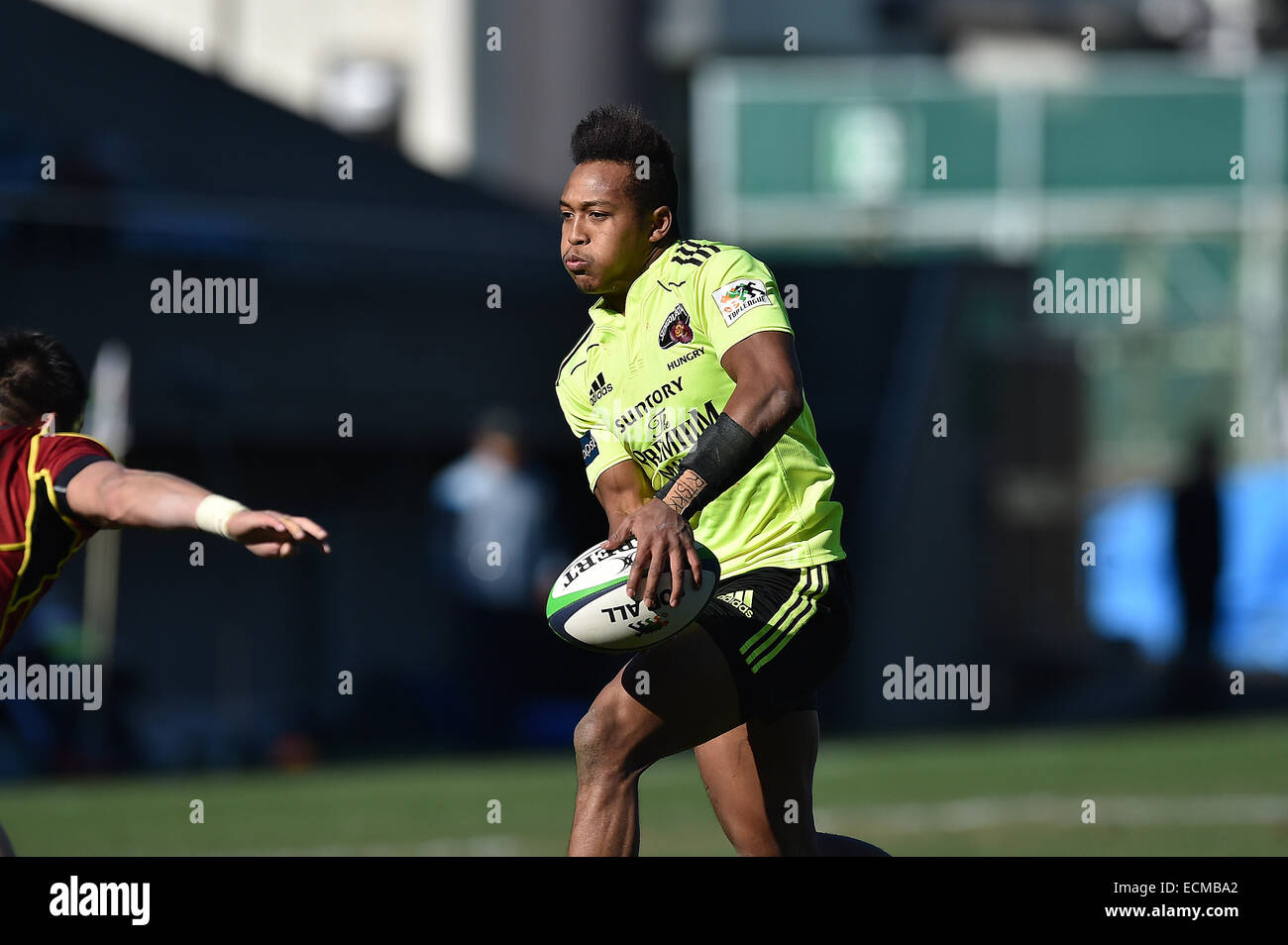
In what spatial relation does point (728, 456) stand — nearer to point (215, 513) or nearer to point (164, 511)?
point (215, 513)

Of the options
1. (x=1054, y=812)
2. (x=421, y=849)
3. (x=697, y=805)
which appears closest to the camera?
(x=421, y=849)

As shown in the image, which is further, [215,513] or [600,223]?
[600,223]

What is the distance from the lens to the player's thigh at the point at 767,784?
6230 mm

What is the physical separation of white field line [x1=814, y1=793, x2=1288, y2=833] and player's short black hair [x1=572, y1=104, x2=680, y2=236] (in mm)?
6016

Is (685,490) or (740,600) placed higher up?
(685,490)

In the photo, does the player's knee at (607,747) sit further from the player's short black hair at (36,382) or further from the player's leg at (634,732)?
the player's short black hair at (36,382)

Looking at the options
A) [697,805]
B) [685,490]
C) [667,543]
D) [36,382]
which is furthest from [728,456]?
[697,805]

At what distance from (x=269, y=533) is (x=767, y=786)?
1830 millimetres

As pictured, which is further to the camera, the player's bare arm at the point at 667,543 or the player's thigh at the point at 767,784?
the player's thigh at the point at 767,784

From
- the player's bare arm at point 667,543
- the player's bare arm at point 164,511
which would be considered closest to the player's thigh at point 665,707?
the player's bare arm at point 667,543

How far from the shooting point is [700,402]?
620 centimetres

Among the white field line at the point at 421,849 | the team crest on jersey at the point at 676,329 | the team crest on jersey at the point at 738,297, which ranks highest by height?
the team crest on jersey at the point at 738,297

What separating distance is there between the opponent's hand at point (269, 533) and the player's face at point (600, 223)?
1.33 metres

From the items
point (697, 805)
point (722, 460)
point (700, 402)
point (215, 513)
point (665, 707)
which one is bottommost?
point (697, 805)
